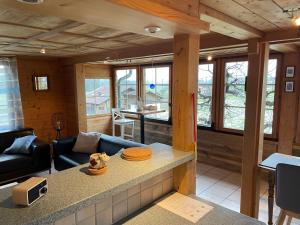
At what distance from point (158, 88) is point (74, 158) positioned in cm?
269

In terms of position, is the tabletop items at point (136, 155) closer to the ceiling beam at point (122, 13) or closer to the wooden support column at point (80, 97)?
the ceiling beam at point (122, 13)

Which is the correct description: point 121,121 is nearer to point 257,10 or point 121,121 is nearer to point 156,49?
point 156,49

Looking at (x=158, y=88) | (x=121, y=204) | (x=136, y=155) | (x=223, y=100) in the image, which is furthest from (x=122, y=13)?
(x=158, y=88)

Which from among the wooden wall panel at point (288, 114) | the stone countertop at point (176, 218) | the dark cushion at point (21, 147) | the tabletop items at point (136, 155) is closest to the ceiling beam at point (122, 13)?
the tabletop items at point (136, 155)

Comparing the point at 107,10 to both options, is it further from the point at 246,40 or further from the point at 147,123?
the point at 147,123

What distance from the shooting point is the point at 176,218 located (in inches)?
50.8

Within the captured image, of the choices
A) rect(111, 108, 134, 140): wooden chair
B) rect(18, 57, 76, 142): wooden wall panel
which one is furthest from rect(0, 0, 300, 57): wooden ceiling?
rect(111, 108, 134, 140): wooden chair

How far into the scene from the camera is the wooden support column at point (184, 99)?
1479mm

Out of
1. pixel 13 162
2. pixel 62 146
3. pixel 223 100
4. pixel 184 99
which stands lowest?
pixel 13 162

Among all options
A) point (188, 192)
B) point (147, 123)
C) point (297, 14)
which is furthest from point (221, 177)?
point (297, 14)

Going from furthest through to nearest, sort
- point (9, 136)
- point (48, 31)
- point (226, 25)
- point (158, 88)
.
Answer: point (158, 88), point (9, 136), point (48, 31), point (226, 25)

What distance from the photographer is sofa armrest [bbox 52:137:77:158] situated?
394 centimetres

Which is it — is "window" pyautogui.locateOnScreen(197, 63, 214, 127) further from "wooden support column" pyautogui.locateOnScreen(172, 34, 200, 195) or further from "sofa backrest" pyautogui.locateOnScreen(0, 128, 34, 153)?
"sofa backrest" pyautogui.locateOnScreen(0, 128, 34, 153)

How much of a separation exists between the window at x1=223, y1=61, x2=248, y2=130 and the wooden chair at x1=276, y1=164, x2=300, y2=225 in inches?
86.8
